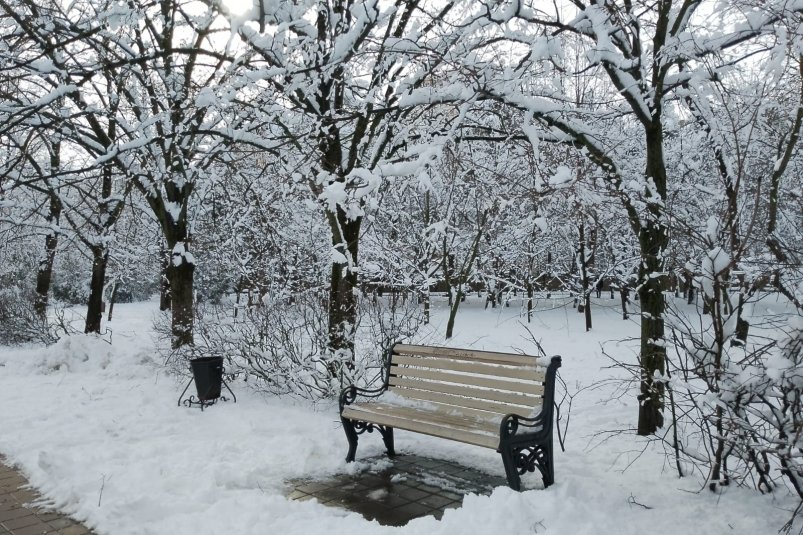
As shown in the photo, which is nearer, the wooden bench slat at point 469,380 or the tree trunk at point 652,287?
the wooden bench slat at point 469,380

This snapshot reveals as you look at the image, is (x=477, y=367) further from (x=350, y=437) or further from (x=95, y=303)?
(x=95, y=303)

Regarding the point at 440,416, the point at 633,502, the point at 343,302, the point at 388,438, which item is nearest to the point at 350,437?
the point at 388,438

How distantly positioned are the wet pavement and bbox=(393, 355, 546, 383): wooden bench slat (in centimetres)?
A: 83

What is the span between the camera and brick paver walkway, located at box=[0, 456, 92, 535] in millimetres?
3953

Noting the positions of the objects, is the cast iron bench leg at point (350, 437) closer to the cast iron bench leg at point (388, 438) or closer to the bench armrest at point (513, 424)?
the cast iron bench leg at point (388, 438)

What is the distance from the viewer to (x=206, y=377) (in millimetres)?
7539

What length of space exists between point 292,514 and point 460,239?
1748 cm

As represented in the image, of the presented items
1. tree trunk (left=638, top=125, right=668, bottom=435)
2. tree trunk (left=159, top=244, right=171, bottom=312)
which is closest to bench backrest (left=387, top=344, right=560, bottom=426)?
tree trunk (left=638, top=125, right=668, bottom=435)

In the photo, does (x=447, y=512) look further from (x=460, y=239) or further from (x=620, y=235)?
(x=620, y=235)

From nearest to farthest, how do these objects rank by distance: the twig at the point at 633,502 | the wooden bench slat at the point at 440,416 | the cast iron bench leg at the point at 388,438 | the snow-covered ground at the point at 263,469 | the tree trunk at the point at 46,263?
the snow-covered ground at the point at 263,469, the twig at the point at 633,502, the wooden bench slat at the point at 440,416, the cast iron bench leg at the point at 388,438, the tree trunk at the point at 46,263

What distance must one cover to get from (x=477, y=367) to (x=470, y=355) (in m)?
0.11

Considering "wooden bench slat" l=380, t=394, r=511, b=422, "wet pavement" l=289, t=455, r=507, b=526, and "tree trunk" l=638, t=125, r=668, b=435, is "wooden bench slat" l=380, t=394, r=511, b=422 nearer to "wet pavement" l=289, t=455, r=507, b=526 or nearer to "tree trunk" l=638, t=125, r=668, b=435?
"wet pavement" l=289, t=455, r=507, b=526

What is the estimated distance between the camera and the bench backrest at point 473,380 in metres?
4.67

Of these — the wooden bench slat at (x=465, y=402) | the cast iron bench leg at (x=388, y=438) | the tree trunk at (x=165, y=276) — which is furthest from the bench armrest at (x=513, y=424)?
the tree trunk at (x=165, y=276)
